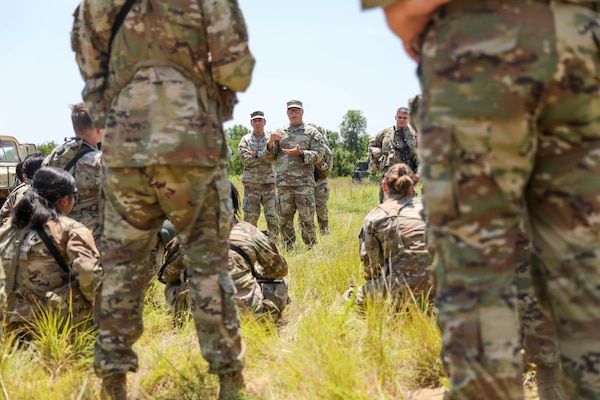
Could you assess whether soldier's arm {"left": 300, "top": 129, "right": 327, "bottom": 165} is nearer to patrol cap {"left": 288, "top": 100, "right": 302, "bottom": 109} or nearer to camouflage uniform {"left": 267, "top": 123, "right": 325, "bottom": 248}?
camouflage uniform {"left": 267, "top": 123, "right": 325, "bottom": 248}

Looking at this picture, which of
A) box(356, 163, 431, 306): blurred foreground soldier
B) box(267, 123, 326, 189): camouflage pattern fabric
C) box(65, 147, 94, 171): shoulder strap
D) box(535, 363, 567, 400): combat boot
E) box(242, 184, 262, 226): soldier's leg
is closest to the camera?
box(535, 363, 567, 400): combat boot

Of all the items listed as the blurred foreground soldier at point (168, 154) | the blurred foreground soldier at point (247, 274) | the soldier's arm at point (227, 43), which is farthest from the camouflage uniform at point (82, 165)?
the soldier's arm at point (227, 43)

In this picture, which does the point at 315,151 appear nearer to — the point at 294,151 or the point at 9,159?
the point at 294,151

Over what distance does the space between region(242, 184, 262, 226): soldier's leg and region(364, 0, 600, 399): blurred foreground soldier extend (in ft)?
21.6

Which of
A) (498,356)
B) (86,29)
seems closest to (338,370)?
(498,356)

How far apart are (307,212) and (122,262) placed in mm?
5106

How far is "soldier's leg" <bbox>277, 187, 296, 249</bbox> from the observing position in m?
7.39

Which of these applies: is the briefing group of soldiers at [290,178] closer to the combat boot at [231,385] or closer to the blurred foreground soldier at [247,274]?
the blurred foreground soldier at [247,274]

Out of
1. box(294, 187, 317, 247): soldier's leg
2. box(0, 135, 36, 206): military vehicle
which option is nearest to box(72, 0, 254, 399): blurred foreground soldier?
box(294, 187, 317, 247): soldier's leg

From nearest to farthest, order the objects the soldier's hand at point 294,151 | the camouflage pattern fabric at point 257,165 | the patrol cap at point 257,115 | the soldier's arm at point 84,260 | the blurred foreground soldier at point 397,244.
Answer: the soldier's arm at point 84,260 → the blurred foreground soldier at point 397,244 → the soldier's hand at point 294,151 → the camouflage pattern fabric at point 257,165 → the patrol cap at point 257,115

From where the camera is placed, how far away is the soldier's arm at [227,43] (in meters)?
2.11

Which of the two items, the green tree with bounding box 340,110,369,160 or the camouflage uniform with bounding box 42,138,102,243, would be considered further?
the green tree with bounding box 340,110,369,160

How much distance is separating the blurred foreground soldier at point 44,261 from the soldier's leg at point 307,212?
4.20 metres

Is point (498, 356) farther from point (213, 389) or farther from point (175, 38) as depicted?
point (175, 38)
